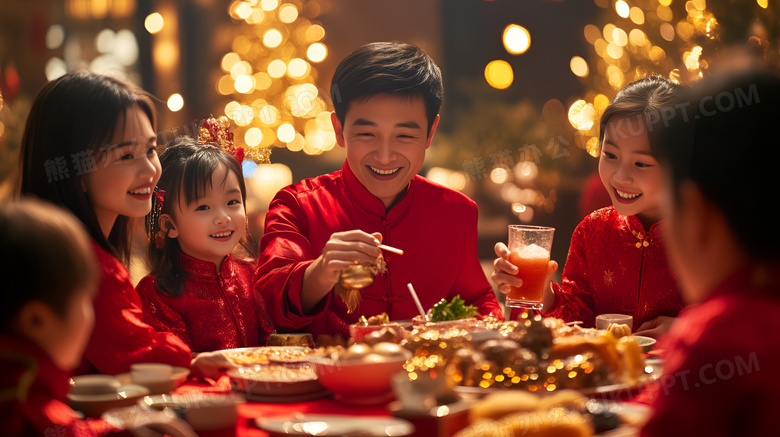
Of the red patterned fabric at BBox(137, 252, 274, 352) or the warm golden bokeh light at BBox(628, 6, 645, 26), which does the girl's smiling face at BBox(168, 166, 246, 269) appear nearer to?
the red patterned fabric at BBox(137, 252, 274, 352)

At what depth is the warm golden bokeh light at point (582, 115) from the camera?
476 centimetres

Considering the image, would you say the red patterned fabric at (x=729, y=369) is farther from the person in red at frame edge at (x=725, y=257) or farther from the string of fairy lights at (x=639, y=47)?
the string of fairy lights at (x=639, y=47)

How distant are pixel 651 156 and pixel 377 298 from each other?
105 centimetres

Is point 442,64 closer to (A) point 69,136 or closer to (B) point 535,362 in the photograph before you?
(A) point 69,136

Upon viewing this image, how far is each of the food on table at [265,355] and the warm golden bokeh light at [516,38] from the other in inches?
161

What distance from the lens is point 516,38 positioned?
17.3ft

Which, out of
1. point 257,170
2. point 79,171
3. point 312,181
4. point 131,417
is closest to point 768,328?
point 131,417

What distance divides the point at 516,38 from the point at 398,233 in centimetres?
314

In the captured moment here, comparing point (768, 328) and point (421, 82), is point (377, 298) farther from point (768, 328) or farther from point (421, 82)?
point (768, 328)

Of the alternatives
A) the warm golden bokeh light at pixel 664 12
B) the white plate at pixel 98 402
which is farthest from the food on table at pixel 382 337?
the warm golden bokeh light at pixel 664 12

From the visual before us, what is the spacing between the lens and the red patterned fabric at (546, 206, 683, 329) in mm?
2475

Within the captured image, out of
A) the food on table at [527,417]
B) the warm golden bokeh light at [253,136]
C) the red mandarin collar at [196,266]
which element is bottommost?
the food on table at [527,417]

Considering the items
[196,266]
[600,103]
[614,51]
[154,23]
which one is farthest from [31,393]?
[600,103]

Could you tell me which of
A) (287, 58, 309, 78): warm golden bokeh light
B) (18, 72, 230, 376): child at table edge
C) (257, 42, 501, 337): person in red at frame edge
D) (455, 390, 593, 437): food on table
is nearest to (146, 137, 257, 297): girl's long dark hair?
(257, 42, 501, 337): person in red at frame edge
